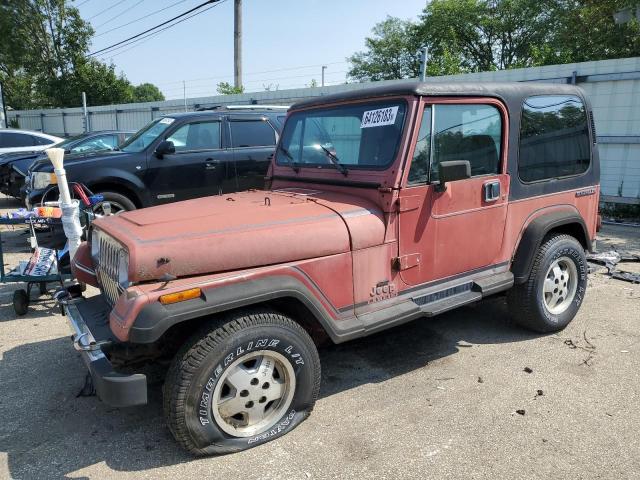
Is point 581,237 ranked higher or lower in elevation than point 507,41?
lower

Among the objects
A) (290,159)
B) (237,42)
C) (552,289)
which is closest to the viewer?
(290,159)

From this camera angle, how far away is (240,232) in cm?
292

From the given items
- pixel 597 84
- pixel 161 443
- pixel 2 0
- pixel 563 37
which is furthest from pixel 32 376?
pixel 2 0

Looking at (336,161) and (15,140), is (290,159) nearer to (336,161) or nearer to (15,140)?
(336,161)

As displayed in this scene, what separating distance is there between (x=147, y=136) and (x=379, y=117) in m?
5.18

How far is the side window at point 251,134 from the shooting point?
7750 mm

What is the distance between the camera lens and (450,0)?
3809 cm

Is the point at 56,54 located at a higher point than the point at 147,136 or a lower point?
higher

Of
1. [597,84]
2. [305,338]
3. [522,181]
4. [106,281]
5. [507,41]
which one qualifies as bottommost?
[305,338]

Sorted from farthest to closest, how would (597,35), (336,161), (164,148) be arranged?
1. (597,35)
2. (164,148)
3. (336,161)

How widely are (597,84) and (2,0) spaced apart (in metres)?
38.1

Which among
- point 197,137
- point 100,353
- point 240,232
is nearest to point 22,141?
point 197,137

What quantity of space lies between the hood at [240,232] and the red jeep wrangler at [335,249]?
12 millimetres

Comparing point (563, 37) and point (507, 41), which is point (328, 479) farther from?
point (507, 41)
